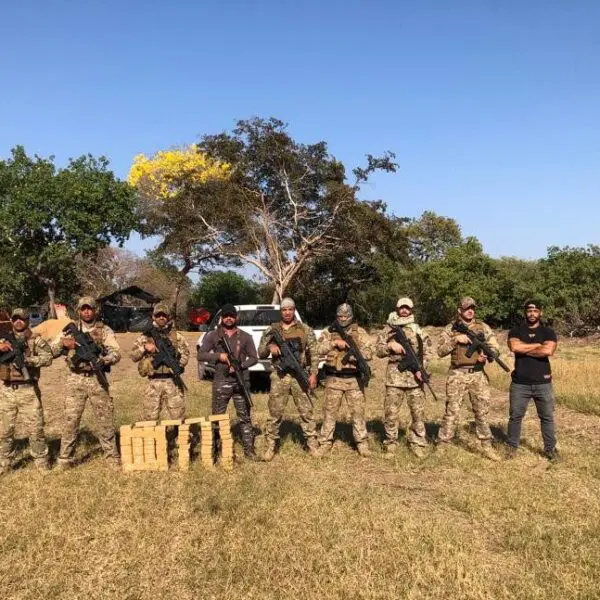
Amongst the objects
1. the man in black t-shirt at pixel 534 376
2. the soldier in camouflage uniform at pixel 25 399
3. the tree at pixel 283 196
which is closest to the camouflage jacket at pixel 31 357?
the soldier in camouflage uniform at pixel 25 399

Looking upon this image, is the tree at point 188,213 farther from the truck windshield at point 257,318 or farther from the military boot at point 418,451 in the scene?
the military boot at point 418,451

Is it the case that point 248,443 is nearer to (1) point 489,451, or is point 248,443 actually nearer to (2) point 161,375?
(2) point 161,375

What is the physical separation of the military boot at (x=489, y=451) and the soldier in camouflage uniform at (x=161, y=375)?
A: 3660mm

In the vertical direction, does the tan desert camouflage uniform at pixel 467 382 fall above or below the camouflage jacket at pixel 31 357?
below

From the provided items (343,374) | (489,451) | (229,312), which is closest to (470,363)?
(489,451)

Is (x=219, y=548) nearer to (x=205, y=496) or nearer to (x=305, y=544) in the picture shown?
(x=305, y=544)

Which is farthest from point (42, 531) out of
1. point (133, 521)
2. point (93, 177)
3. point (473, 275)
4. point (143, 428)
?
point (473, 275)

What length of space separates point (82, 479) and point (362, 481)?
2.93m

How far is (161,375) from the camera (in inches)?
254

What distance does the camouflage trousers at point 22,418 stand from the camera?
5.86m

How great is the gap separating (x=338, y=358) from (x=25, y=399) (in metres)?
3.56

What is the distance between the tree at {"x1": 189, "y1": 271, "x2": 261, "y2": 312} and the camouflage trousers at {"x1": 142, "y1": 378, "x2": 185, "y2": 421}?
30055 millimetres

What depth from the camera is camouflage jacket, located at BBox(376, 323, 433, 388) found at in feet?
21.8

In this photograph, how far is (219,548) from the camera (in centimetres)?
418
